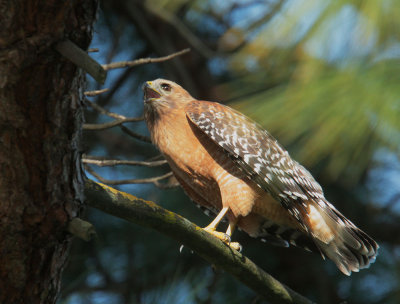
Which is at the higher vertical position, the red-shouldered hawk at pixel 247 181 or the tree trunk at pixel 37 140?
the tree trunk at pixel 37 140

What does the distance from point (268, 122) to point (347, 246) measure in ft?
3.54

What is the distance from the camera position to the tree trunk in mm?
1645

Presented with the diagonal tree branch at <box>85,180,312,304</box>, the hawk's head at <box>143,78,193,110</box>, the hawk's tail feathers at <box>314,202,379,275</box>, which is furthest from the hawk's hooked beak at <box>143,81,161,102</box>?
the diagonal tree branch at <box>85,180,312,304</box>

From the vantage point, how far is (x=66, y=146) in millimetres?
1793

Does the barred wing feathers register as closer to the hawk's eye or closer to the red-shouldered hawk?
the red-shouldered hawk

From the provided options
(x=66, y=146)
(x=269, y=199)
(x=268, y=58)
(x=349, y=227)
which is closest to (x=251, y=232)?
(x=269, y=199)

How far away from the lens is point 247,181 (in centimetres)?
357

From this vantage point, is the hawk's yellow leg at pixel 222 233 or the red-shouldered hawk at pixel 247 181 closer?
the hawk's yellow leg at pixel 222 233

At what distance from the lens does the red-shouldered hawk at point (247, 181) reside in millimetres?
3498

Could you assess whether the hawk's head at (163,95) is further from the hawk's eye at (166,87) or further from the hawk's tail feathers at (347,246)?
the hawk's tail feathers at (347,246)

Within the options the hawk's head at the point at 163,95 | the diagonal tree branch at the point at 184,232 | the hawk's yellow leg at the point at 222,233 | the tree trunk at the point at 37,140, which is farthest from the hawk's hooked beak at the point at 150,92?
the tree trunk at the point at 37,140

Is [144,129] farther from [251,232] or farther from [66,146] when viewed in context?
[66,146]

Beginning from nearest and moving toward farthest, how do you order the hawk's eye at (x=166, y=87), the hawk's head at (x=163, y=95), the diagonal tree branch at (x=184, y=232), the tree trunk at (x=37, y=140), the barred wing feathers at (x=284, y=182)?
the tree trunk at (x=37, y=140) < the diagonal tree branch at (x=184, y=232) < the barred wing feathers at (x=284, y=182) < the hawk's head at (x=163, y=95) < the hawk's eye at (x=166, y=87)

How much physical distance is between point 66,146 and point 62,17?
42 centimetres
